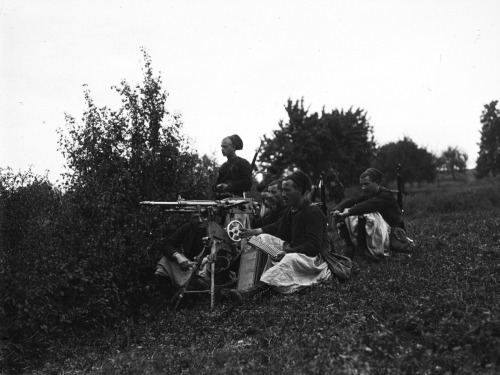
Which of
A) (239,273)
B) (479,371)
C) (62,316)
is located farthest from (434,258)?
(62,316)

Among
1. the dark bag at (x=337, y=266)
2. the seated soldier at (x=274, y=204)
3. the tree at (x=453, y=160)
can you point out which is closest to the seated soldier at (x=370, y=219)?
the seated soldier at (x=274, y=204)

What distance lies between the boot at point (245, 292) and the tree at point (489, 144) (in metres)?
71.1

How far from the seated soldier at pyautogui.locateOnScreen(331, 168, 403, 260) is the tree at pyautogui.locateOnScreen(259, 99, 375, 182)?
43.8 m

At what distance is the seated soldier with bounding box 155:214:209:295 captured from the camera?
33.0ft

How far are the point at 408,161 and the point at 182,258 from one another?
63.6 m

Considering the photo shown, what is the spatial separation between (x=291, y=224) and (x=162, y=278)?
240 centimetres

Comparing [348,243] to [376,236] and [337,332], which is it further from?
[337,332]

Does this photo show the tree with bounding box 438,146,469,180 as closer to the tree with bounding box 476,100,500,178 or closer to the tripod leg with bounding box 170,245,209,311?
the tree with bounding box 476,100,500,178

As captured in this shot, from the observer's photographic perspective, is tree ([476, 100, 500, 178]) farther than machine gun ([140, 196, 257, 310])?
Yes

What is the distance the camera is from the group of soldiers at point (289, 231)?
8.83m

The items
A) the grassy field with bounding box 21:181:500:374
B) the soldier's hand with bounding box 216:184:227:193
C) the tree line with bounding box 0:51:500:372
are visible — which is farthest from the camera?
the soldier's hand with bounding box 216:184:227:193

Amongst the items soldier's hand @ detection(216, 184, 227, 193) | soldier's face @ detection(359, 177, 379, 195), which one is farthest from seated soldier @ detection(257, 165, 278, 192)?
soldier's hand @ detection(216, 184, 227, 193)

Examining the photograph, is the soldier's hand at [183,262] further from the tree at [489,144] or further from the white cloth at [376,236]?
the tree at [489,144]

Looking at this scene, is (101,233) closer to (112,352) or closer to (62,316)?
(62,316)
